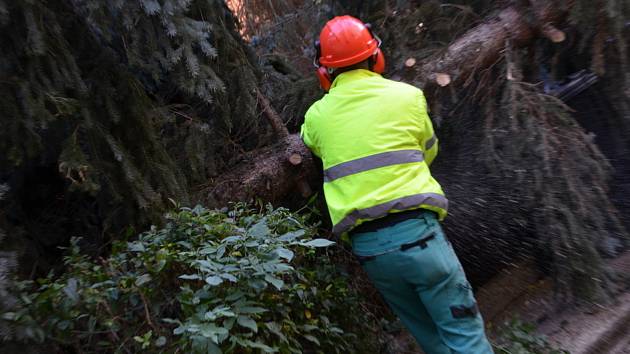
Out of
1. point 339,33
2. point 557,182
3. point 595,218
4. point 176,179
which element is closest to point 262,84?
point 176,179

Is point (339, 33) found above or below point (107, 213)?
above

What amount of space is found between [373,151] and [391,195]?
227 millimetres

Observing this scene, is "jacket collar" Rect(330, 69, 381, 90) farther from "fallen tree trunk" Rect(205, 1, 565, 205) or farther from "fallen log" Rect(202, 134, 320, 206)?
"fallen log" Rect(202, 134, 320, 206)

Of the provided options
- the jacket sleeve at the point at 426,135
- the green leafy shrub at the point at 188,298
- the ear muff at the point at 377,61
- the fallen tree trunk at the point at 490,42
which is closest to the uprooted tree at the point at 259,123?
the fallen tree trunk at the point at 490,42

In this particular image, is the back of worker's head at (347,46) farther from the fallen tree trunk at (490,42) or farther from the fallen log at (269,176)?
the fallen log at (269,176)

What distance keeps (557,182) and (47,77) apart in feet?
9.48

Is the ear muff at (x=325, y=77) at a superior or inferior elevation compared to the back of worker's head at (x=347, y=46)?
inferior

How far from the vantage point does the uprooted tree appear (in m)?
2.78

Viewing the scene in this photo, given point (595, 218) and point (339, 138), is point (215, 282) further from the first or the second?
point (595, 218)

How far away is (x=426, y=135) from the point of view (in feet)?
8.64

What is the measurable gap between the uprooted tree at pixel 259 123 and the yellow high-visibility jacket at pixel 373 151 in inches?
38.4

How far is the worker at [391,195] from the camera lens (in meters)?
2.40

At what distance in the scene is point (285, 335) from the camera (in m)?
2.21

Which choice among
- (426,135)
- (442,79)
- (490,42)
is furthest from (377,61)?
(490,42)
